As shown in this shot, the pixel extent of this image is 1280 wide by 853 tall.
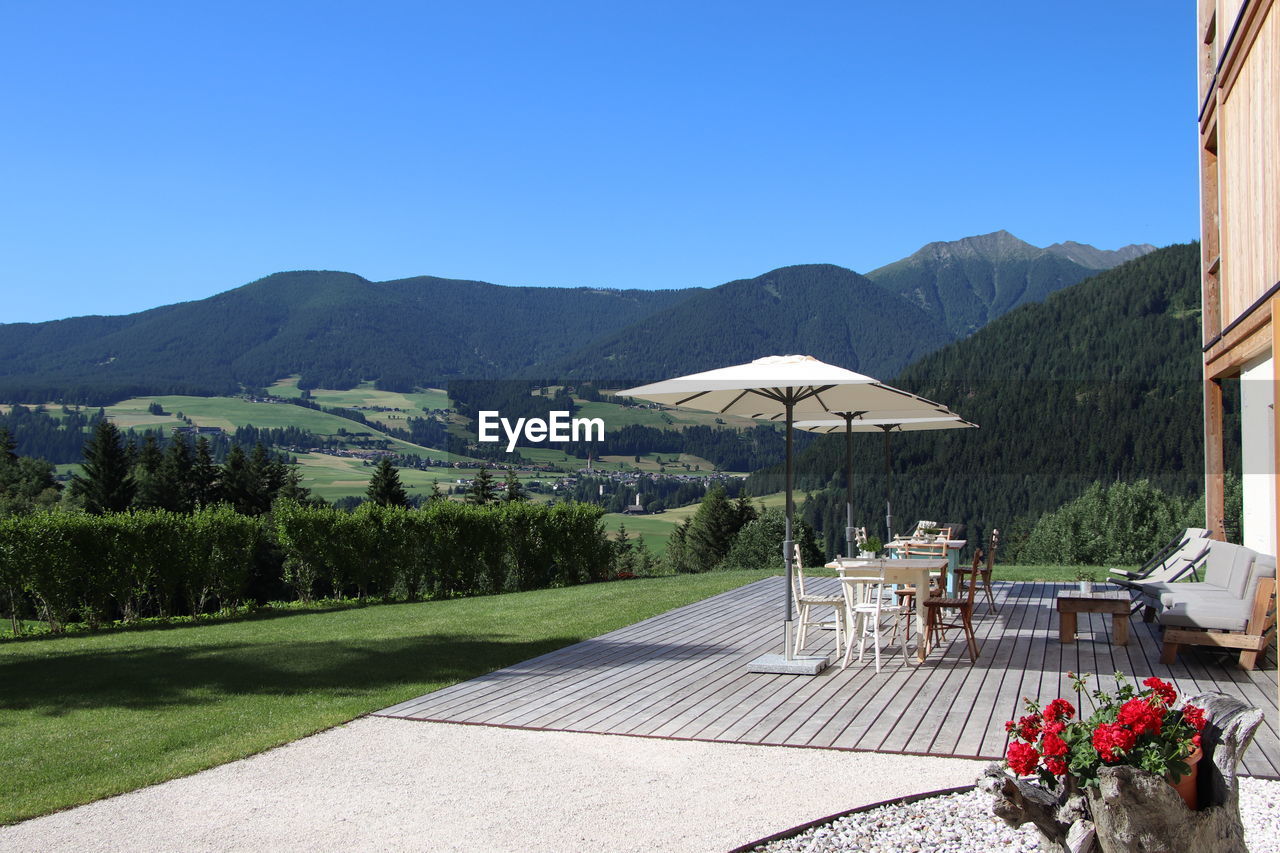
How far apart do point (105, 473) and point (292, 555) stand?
154ft

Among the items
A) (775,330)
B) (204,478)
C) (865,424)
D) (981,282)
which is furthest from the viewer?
(981,282)

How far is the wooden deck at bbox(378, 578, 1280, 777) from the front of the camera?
5098 millimetres

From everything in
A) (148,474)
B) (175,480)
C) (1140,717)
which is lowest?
(175,480)

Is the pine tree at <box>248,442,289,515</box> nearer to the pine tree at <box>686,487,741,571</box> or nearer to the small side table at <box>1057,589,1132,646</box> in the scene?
the pine tree at <box>686,487,741,571</box>

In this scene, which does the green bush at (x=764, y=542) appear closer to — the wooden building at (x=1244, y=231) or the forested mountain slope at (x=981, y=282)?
the wooden building at (x=1244, y=231)

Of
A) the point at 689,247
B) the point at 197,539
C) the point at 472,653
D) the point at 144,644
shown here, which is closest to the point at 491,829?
the point at 472,653

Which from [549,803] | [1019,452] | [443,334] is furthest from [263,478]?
[443,334]

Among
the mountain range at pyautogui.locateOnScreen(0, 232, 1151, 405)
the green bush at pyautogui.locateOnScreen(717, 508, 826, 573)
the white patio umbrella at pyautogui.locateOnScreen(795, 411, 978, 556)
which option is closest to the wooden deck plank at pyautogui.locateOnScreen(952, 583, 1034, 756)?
the white patio umbrella at pyautogui.locateOnScreen(795, 411, 978, 556)

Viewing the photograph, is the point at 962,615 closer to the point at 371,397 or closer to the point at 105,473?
the point at 105,473

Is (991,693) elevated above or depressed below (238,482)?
above

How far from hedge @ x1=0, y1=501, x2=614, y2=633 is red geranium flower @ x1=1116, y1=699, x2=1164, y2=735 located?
418 inches

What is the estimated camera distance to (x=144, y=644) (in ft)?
30.8

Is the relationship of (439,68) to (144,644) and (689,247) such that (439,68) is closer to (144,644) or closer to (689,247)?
(144,644)

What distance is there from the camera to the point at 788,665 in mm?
6777
